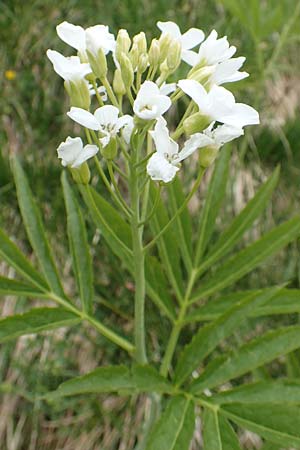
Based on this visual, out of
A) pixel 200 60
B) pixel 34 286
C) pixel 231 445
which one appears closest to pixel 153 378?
pixel 231 445

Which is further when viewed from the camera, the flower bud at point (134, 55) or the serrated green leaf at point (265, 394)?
the serrated green leaf at point (265, 394)

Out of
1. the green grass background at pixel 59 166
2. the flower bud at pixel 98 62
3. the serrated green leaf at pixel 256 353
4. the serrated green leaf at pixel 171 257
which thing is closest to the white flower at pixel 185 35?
the flower bud at pixel 98 62

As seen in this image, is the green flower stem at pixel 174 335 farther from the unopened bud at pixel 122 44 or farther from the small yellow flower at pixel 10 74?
the small yellow flower at pixel 10 74

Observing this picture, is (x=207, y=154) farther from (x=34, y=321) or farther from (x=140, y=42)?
(x=34, y=321)

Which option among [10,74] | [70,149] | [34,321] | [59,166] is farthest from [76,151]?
[10,74]

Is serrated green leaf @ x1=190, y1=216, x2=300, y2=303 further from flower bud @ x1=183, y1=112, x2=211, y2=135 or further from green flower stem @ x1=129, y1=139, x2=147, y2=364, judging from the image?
flower bud @ x1=183, y1=112, x2=211, y2=135

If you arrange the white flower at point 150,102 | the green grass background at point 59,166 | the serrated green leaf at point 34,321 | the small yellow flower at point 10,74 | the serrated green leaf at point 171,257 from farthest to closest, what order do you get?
1. the small yellow flower at point 10,74
2. the green grass background at point 59,166
3. the serrated green leaf at point 171,257
4. the serrated green leaf at point 34,321
5. the white flower at point 150,102

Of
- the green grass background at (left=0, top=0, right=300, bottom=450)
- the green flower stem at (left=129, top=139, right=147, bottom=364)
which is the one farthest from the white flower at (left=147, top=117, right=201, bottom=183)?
the green grass background at (left=0, top=0, right=300, bottom=450)
